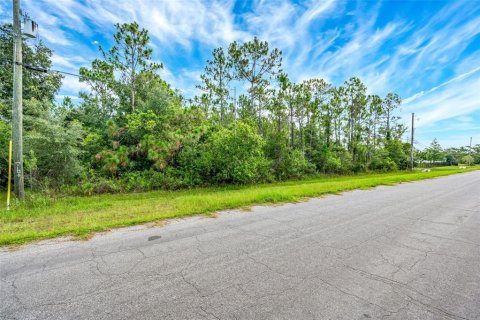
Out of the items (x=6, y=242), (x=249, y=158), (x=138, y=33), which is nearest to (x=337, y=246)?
(x=6, y=242)

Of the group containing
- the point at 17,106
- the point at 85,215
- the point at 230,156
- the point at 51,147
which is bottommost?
the point at 85,215

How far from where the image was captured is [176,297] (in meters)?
2.31

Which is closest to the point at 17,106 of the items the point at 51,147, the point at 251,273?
the point at 51,147

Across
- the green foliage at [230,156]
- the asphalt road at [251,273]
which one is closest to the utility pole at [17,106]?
the asphalt road at [251,273]

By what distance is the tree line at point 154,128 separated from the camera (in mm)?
9734

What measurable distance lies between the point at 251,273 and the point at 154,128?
11.5 m

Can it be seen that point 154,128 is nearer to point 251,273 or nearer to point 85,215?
point 85,215

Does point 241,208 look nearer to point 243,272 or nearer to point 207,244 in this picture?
point 207,244

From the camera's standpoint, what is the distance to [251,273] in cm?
280

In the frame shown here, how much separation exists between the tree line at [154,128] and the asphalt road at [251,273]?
704 centimetres

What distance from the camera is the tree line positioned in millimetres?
9734

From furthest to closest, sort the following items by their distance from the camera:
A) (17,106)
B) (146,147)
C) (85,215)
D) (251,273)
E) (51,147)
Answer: (146,147), (51,147), (17,106), (85,215), (251,273)

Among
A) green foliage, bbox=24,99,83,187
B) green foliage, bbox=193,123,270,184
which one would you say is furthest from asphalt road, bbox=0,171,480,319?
green foliage, bbox=193,123,270,184

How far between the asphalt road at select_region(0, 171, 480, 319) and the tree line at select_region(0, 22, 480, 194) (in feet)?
23.1
